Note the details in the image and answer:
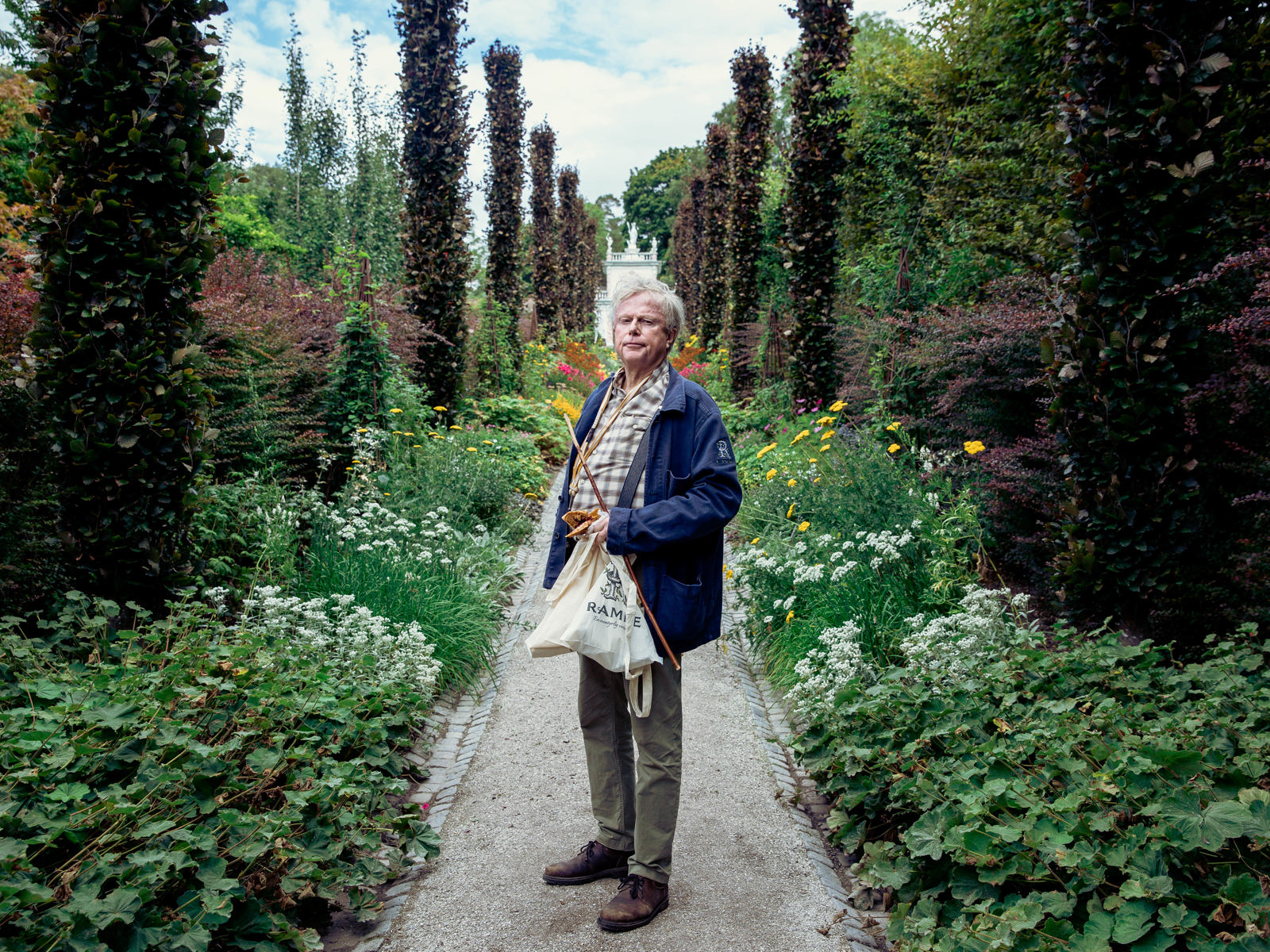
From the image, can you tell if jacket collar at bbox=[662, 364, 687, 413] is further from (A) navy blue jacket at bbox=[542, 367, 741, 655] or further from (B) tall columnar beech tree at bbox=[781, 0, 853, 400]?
A: (B) tall columnar beech tree at bbox=[781, 0, 853, 400]

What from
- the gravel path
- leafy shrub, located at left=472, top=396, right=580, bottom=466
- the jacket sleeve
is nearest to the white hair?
the jacket sleeve

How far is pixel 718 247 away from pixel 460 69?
11.7 meters

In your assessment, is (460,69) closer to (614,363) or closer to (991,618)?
(991,618)

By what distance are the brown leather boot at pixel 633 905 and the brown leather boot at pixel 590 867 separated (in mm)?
185

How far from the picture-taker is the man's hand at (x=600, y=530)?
268cm

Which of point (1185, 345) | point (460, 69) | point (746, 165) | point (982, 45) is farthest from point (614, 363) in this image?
point (1185, 345)

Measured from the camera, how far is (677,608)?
8.89 ft

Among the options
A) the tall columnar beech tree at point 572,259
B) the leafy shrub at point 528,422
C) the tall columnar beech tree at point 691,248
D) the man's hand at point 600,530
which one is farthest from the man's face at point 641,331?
the tall columnar beech tree at point 691,248

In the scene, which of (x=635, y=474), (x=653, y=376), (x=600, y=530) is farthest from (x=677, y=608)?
(x=653, y=376)

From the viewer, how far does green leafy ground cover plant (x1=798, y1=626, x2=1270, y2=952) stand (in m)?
2.10

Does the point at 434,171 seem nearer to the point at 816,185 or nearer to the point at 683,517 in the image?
the point at 816,185

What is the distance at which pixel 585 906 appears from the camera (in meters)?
2.90

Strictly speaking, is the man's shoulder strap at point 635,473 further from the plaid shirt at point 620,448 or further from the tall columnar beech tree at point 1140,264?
the tall columnar beech tree at point 1140,264

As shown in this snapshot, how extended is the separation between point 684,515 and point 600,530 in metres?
0.30
